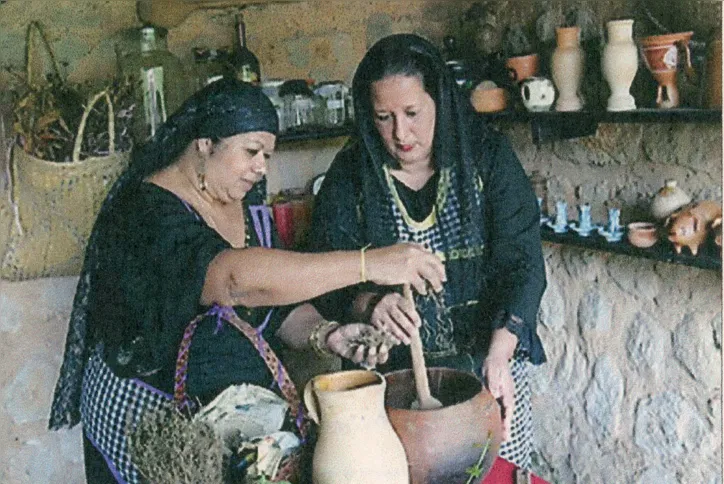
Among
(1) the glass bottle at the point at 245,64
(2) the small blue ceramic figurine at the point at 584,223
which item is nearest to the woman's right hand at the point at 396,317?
(2) the small blue ceramic figurine at the point at 584,223

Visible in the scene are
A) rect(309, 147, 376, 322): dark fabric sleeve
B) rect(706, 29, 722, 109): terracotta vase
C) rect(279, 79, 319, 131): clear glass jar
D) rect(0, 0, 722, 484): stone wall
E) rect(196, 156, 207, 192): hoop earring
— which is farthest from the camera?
rect(279, 79, 319, 131): clear glass jar

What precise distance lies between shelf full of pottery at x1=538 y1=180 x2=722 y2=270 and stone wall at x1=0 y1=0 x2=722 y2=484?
3.1 inches

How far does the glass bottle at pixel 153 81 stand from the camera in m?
2.19

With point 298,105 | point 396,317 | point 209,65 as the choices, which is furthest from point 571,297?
point 209,65

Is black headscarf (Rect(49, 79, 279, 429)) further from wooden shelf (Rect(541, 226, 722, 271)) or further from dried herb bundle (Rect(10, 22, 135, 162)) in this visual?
wooden shelf (Rect(541, 226, 722, 271))

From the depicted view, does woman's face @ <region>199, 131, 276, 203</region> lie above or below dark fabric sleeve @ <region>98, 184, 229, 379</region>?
above

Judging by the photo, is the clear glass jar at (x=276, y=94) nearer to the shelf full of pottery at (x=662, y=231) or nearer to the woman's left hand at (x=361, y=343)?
the shelf full of pottery at (x=662, y=231)

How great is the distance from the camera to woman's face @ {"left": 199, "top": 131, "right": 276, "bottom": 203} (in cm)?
157

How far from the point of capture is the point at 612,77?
6.55 ft

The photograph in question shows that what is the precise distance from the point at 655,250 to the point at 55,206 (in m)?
1.35

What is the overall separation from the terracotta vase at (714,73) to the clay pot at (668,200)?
0.73ft

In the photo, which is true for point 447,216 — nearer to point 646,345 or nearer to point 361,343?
point 361,343

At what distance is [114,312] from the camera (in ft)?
5.27

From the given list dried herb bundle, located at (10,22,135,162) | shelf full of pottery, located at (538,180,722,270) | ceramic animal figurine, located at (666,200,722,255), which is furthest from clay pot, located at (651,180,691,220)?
dried herb bundle, located at (10,22,135,162)
